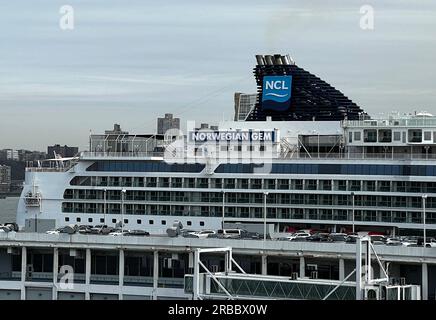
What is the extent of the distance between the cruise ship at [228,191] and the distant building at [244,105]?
0.09 meters

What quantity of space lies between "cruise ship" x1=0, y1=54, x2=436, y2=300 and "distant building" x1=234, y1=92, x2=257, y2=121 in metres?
0.09

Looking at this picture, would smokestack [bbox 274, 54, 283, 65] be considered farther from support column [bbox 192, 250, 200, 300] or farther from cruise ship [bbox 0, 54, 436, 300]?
support column [bbox 192, 250, 200, 300]

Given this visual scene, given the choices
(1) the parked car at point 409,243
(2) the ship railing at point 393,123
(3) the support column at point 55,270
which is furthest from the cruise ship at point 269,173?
(3) the support column at point 55,270

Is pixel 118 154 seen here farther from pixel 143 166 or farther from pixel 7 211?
pixel 7 211

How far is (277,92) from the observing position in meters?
66.1

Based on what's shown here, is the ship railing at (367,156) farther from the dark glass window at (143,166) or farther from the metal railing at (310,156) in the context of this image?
the dark glass window at (143,166)

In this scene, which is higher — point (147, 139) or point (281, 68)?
point (281, 68)

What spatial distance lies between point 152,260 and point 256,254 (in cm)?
476

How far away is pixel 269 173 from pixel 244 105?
9405 millimetres

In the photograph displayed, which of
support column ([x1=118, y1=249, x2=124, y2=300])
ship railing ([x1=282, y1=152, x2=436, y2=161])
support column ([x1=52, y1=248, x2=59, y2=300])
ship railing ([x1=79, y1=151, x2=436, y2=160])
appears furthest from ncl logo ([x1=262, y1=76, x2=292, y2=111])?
support column ([x1=52, y1=248, x2=59, y2=300])

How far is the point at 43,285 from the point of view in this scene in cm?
4600
